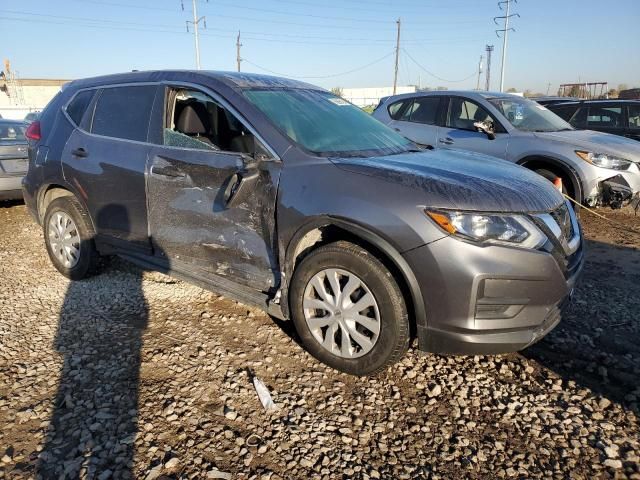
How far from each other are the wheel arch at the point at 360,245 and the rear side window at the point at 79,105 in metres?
2.54

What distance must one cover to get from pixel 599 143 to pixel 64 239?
6.29m

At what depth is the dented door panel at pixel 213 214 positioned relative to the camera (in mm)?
2893

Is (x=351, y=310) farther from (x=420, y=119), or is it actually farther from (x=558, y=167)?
(x=420, y=119)

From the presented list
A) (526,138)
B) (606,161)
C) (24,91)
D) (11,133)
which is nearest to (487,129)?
(526,138)

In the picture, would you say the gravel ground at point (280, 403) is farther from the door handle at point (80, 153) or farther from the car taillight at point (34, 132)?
the car taillight at point (34, 132)

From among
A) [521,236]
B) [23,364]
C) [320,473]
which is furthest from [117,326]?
[521,236]

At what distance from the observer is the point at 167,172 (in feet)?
10.8

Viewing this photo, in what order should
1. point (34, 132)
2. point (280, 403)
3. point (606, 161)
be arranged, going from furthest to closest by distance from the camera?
point (606, 161)
point (34, 132)
point (280, 403)

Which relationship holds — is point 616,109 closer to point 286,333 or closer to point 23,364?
point 286,333

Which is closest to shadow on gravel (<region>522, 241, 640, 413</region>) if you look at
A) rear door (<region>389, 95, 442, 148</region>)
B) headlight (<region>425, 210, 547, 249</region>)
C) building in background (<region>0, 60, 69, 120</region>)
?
headlight (<region>425, 210, 547, 249</region>)

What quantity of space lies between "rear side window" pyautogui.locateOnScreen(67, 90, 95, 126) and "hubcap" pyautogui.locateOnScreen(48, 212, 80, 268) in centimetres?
87

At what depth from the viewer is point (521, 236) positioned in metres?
2.40

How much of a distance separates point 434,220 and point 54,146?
11.7ft

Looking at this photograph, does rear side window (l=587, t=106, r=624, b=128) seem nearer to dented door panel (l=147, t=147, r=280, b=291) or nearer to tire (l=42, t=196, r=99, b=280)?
dented door panel (l=147, t=147, r=280, b=291)
